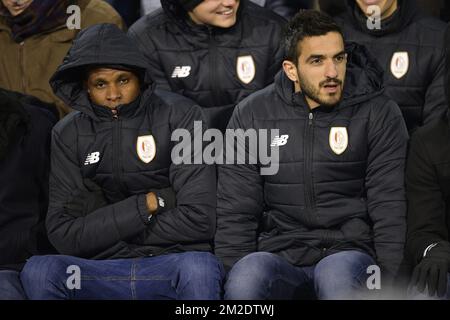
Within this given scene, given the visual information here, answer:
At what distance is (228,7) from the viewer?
5023 mm

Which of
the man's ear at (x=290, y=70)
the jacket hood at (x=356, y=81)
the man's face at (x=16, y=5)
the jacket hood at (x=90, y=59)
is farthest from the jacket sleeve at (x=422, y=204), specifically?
the man's face at (x=16, y=5)

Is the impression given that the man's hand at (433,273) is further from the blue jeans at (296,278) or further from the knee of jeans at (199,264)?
the knee of jeans at (199,264)

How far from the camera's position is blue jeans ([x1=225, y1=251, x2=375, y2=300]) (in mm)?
4141

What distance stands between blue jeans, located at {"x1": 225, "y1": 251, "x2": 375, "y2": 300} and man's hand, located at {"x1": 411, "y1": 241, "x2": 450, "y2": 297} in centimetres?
24

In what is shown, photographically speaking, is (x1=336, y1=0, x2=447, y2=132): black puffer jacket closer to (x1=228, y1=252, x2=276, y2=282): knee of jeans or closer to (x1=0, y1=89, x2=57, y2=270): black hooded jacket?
(x1=228, y1=252, x2=276, y2=282): knee of jeans

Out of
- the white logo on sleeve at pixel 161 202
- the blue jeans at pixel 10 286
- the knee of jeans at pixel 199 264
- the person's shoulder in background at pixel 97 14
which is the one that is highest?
the person's shoulder in background at pixel 97 14

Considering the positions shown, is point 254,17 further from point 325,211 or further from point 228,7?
point 325,211

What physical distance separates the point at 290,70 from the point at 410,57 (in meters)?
0.65

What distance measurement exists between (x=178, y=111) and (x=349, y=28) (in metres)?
0.97

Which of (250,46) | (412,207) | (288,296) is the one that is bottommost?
(288,296)

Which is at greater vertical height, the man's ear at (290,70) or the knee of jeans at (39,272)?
the man's ear at (290,70)

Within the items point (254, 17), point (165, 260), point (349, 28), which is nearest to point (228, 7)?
point (254, 17)

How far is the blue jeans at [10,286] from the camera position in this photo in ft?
14.3

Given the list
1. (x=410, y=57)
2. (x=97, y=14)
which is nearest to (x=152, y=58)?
(x=97, y=14)
